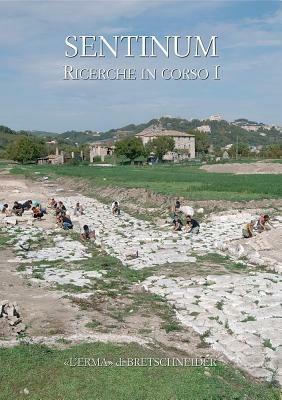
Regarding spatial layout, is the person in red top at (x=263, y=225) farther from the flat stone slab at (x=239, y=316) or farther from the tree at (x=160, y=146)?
the tree at (x=160, y=146)

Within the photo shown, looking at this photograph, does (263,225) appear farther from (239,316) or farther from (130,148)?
(130,148)

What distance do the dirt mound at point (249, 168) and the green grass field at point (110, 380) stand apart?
2450 inches

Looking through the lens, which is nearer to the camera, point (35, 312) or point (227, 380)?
point (227, 380)

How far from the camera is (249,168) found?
74.0m

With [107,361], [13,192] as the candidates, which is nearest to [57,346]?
[107,361]

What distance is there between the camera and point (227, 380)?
934 centimetres

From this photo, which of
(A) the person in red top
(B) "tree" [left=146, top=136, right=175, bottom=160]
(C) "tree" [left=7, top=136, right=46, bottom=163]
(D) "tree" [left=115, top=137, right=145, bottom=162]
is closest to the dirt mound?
(D) "tree" [left=115, top=137, right=145, bottom=162]

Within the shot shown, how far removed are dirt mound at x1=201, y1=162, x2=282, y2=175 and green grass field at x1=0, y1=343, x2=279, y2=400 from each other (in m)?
62.2

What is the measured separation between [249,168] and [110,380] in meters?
67.6

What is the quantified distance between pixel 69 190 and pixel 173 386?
51844mm

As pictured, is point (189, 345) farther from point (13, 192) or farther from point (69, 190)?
point (69, 190)

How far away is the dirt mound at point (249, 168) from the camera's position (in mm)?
70925

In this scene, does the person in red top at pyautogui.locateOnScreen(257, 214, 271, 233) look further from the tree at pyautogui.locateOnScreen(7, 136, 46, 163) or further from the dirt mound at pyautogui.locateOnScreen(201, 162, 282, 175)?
the tree at pyautogui.locateOnScreen(7, 136, 46, 163)

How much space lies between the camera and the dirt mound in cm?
7093
